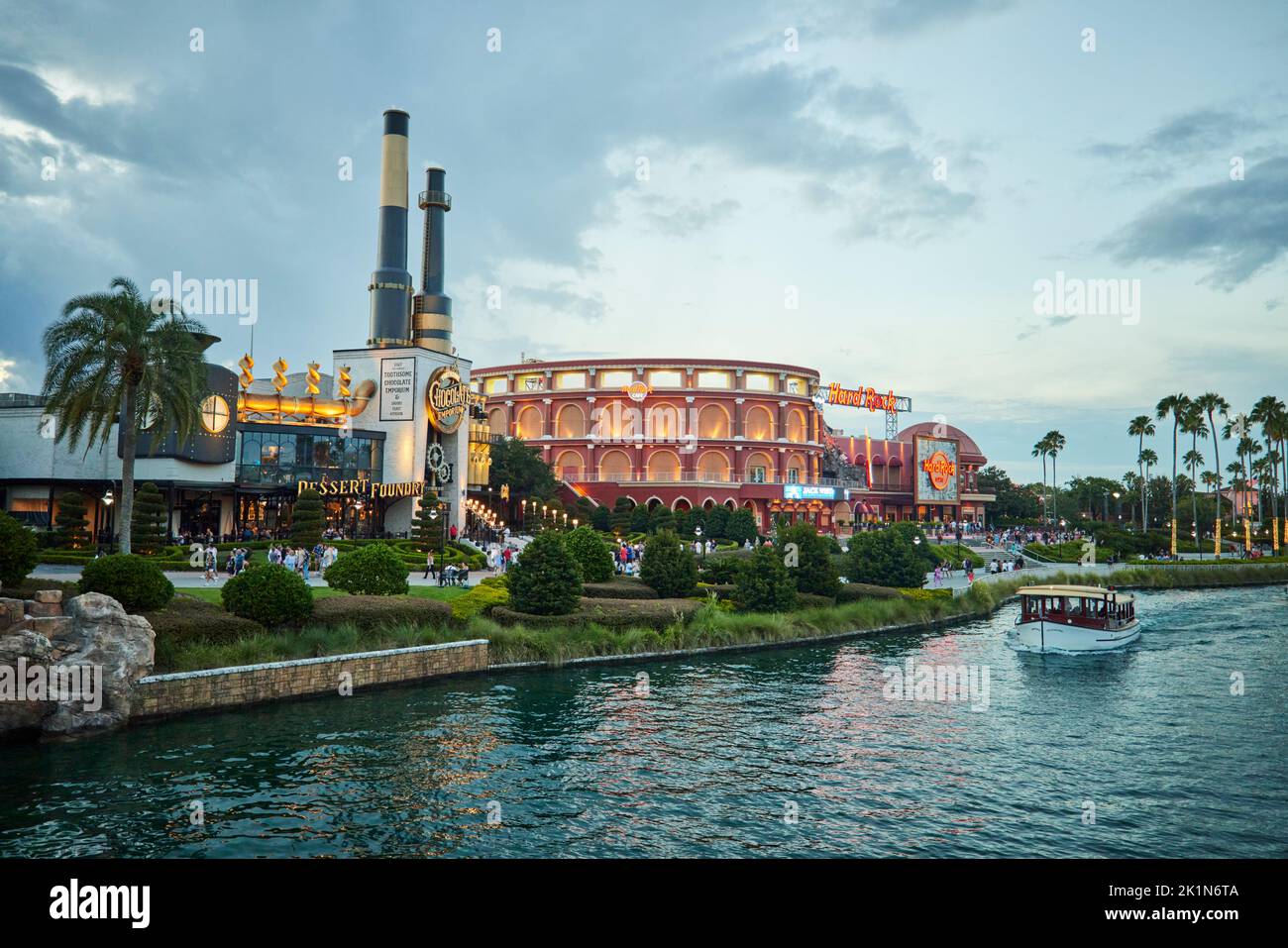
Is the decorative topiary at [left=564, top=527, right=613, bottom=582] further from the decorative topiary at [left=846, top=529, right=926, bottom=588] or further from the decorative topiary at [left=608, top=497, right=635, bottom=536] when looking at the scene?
the decorative topiary at [left=608, top=497, right=635, bottom=536]

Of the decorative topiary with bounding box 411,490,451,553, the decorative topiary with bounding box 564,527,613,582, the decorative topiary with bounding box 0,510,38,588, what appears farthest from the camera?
the decorative topiary with bounding box 411,490,451,553

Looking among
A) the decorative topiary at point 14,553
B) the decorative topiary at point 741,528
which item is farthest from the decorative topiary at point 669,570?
the decorative topiary at point 741,528

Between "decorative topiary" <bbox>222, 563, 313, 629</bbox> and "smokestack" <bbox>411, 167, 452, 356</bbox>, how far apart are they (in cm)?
5884

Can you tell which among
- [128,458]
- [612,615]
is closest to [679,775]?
[612,615]

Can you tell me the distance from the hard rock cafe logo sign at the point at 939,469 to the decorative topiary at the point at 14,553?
352ft

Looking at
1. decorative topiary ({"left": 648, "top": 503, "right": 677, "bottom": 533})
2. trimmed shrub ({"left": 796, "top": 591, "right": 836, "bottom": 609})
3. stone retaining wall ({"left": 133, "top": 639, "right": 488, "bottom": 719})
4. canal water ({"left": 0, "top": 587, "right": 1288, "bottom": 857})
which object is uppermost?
decorative topiary ({"left": 648, "top": 503, "right": 677, "bottom": 533})

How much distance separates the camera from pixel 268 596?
26766 millimetres

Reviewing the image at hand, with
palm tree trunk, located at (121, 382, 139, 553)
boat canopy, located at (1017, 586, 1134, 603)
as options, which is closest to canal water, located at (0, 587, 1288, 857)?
boat canopy, located at (1017, 586, 1134, 603)

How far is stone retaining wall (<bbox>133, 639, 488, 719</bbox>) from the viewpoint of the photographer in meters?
22.6

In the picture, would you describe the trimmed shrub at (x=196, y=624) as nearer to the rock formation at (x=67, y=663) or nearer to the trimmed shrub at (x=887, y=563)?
the rock formation at (x=67, y=663)

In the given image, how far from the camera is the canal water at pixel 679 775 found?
51.4 ft

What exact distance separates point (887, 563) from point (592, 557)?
1934 centimetres

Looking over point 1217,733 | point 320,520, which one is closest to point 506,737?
point 1217,733

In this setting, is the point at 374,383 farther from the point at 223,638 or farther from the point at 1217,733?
the point at 1217,733
